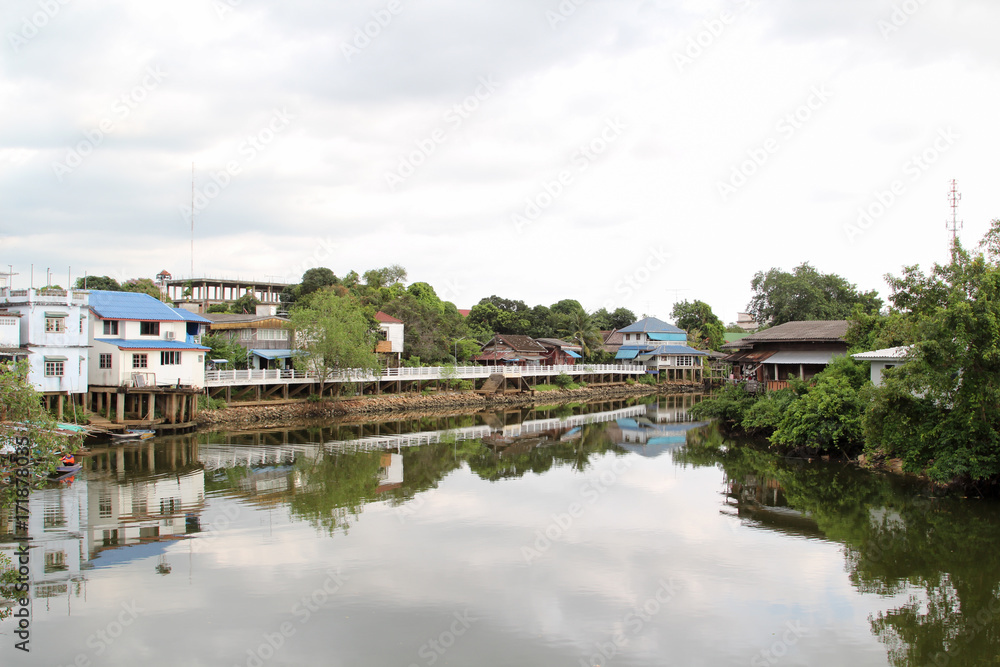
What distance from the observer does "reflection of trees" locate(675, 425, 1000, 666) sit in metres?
10.7

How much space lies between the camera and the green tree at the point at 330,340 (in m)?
40.3

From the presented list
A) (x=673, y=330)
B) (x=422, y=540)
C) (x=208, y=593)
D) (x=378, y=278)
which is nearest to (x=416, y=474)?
(x=422, y=540)

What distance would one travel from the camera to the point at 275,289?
283 feet

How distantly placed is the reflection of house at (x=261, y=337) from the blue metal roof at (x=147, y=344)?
28.0 ft

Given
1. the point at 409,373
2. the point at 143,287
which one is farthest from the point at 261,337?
the point at 143,287

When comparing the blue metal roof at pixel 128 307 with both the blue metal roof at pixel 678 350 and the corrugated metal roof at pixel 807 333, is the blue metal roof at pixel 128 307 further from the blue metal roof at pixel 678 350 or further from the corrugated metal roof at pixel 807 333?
the blue metal roof at pixel 678 350

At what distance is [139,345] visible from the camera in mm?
32094

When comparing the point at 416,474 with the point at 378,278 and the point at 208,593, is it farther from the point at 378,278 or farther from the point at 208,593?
the point at 378,278

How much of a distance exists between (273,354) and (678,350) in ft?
141

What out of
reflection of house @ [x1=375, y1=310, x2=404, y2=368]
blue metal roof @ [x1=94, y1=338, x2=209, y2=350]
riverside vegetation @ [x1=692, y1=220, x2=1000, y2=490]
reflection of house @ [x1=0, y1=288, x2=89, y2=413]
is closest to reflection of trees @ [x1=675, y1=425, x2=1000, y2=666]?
riverside vegetation @ [x1=692, y1=220, x2=1000, y2=490]

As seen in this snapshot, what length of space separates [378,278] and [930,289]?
56.9m

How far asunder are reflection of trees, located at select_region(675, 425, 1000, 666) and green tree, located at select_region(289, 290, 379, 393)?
23.4 metres

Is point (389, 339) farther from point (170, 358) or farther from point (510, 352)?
point (170, 358)

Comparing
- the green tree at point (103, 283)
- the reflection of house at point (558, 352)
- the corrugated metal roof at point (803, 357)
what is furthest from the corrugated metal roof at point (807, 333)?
the green tree at point (103, 283)
